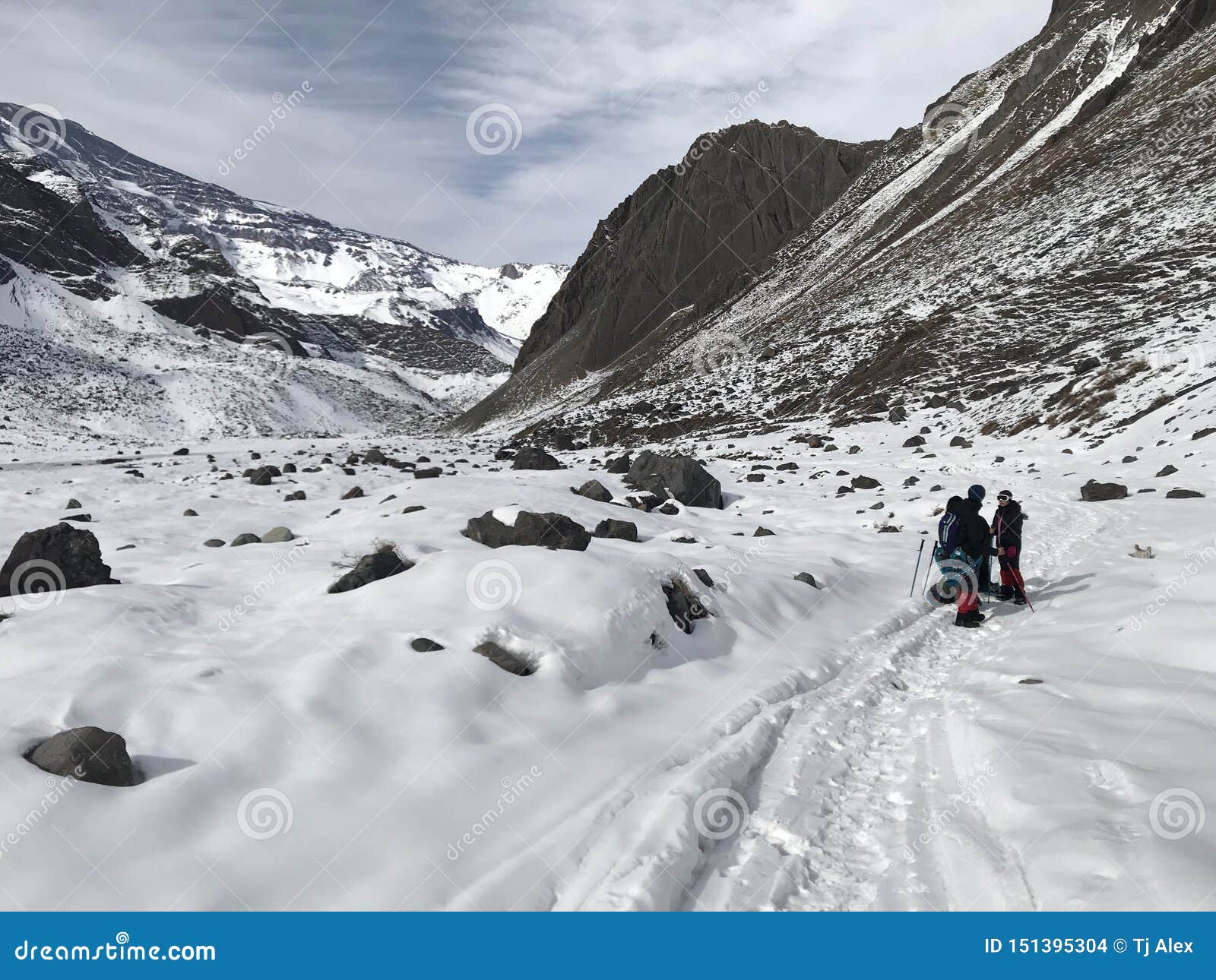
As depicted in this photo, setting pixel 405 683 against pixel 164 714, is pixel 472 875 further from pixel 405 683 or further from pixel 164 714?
pixel 164 714

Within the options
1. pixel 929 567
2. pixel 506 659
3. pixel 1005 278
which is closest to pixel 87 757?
pixel 506 659

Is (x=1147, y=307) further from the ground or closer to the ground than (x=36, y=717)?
further from the ground

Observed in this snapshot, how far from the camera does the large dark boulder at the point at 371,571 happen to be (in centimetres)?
740

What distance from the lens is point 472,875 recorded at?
385 centimetres

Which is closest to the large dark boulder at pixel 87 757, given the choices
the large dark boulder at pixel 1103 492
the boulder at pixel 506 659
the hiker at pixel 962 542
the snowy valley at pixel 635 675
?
the snowy valley at pixel 635 675

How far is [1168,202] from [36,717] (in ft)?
164
